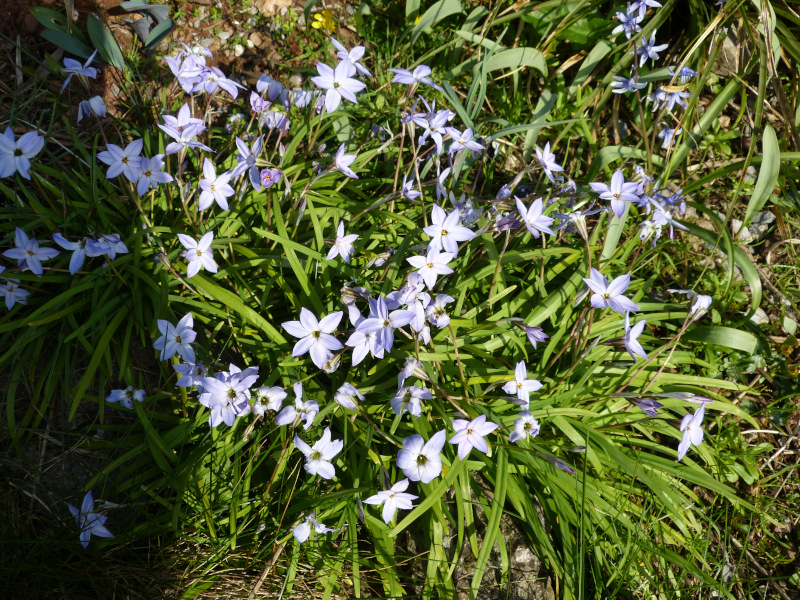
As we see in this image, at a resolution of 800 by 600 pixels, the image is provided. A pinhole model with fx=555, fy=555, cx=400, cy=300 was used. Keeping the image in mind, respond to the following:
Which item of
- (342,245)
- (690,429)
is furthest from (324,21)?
(690,429)

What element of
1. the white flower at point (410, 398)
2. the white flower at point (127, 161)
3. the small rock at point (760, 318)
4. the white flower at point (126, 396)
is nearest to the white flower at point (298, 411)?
the white flower at point (410, 398)

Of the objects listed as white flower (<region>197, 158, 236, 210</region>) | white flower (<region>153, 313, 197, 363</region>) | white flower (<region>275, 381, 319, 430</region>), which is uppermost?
white flower (<region>197, 158, 236, 210</region>)

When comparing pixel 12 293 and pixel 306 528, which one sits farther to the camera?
pixel 12 293

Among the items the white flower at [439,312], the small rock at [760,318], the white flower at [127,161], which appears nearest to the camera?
the white flower at [439,312]

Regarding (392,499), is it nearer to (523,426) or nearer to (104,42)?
(523,426)

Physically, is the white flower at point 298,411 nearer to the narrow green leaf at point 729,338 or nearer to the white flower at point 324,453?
the white flower at point 324,453

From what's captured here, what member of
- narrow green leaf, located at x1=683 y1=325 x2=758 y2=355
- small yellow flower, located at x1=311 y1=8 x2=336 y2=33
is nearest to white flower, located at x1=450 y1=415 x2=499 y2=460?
narrow green leaf, located at x1=683 y1=325 x2=758 y2=355

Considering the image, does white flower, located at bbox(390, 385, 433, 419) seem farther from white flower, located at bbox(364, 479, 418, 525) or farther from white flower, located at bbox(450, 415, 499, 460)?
white flower, located at bbox(364, 479, 418, 525)

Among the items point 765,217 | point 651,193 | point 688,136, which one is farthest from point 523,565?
point 765,217

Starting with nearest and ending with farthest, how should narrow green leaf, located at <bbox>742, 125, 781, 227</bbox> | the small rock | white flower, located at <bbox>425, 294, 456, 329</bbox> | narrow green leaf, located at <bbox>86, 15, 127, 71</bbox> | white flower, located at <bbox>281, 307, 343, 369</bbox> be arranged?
white flower, located at <bbox>281, 307, 343, 369</bbox>
white flower, located at <bbox>425, 294, 456, 329</bbox>
narrow green leaf, located at <bbox>86, 15, 127, 71</bbox>
narrow green leaf, located at <bbox>742, 125, 781, 227</bbox>
the small rock
